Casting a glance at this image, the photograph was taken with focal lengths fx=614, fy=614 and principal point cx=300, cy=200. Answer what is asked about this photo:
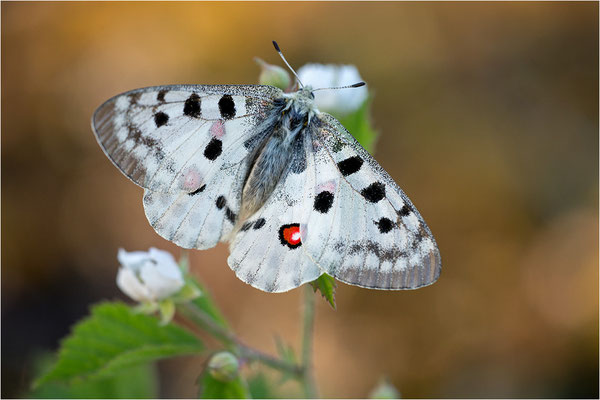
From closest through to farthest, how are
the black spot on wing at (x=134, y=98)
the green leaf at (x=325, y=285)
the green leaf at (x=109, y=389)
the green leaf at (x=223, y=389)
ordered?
the green leaf at (x=325, y=285)
the black spot on wing at (x=134, y=98)
the green leaf at (x=223, y=389)
the green leaf at (x=109, y=389)

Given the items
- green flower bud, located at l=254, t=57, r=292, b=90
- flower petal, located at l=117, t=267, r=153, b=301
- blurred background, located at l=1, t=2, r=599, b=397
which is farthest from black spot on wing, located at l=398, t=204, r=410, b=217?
blurred background, located at l=1, t=2, r=599, b=397

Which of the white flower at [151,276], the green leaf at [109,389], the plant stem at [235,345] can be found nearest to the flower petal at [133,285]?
the white flower at [151,276]

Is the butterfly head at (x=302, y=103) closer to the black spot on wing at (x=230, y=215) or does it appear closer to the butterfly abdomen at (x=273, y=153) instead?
the butterfly abdomen at (x=273, y=153)

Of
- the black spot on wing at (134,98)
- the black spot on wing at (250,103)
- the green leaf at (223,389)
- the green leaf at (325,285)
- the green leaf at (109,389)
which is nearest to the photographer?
the green leaf at (325,285)

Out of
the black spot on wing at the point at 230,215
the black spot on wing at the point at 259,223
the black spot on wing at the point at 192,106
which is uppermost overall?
the black spot on wing at the point at 192,106

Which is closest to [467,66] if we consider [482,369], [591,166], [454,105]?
[454,105]

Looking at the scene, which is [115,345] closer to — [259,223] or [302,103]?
[259,223]
